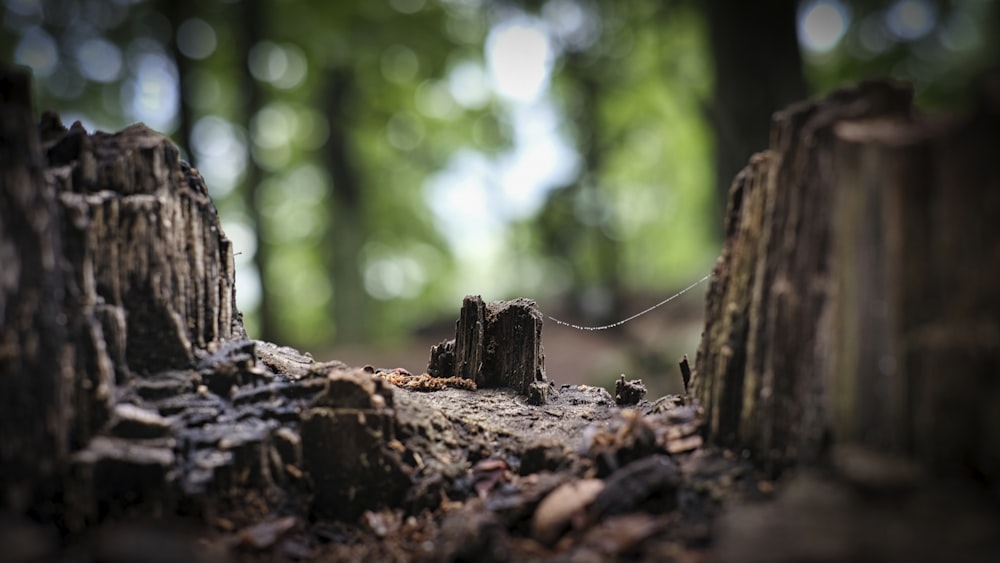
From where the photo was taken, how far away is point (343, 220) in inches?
595

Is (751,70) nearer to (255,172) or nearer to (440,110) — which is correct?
(255,172)

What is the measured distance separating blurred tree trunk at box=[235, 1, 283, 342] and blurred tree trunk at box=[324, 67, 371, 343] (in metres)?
3.77

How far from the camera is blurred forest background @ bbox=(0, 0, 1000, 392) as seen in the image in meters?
9.86

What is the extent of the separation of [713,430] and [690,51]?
1304cm

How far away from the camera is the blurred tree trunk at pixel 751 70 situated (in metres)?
7.77

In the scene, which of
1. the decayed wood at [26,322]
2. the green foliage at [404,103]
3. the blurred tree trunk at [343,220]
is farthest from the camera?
the blurred tree trunk at [343,220]

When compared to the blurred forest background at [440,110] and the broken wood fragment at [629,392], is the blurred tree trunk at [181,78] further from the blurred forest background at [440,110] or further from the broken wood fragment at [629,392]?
the broken wood fragment at [629,392]

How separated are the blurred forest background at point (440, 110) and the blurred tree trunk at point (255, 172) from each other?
4cm

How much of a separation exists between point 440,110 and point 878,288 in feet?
57.6

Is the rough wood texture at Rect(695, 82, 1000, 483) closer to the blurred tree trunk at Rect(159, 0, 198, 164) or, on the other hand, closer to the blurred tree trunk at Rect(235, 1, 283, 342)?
the blurred tree trunk at Rect(159, 0, 198, 164)

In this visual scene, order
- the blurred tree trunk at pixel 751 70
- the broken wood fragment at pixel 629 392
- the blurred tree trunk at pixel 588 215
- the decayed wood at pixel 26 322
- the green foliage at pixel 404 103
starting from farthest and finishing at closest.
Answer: the blurred tree trunk at pixel 588 215 → the green foliage at pixel 404 103 → the blurred tree trunk at pixel 751 70 → the broken wood fragment at pixel 629 392 → the decayed wood at pixel 26 322

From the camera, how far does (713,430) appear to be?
116 inches

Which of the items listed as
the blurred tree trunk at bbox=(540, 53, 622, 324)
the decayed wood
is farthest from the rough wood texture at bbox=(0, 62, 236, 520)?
the blurred tree trunk at bbox=(540, 53, 622, 324)

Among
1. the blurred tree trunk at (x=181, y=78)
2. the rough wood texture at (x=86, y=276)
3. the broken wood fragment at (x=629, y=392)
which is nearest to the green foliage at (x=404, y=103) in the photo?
the blurred tree trunk at (x=181, y=78)
